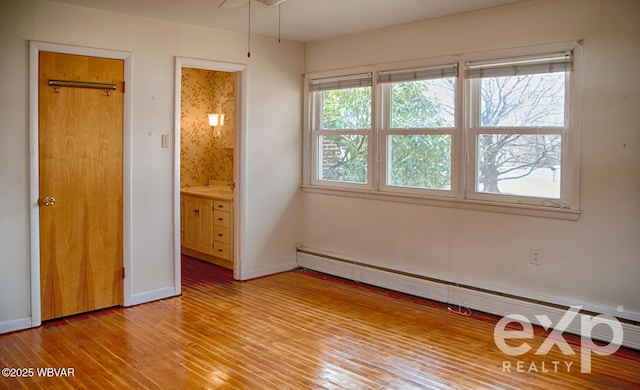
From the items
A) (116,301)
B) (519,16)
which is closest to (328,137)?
(519,16)

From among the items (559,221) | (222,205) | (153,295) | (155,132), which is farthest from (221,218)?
(559,221)

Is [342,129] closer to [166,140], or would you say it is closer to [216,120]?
[166,140]

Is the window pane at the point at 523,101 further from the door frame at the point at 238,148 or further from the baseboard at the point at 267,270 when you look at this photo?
the baseboard at the point at 267,270

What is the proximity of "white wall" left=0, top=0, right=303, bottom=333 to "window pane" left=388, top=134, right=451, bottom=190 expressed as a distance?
130 centimetres

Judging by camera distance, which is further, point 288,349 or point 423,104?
point 423,104

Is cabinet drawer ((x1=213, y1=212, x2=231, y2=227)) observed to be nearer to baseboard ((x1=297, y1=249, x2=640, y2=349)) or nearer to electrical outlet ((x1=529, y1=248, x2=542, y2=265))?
baseboard ((x1=297, y1=249, x2=640, y2=349))

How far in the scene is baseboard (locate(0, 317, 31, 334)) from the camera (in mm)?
3826

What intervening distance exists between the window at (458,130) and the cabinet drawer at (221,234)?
3.82 feet

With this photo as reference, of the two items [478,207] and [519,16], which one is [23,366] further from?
[519,16]

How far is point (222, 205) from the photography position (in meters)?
5.83

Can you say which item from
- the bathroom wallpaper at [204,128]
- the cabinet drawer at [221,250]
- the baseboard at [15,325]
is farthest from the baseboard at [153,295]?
the bathroom wallpaper at [204,128]

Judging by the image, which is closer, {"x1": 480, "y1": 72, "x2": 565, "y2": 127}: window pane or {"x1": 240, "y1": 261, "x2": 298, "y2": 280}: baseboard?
{"x1": 480, "y1": 72, "x2": 565, "y2": 127}: window pane

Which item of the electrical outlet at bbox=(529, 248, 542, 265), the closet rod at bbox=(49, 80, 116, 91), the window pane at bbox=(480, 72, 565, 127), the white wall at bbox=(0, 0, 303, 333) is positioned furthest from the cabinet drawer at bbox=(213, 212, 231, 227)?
the electrical outlet at bbox=(529, 248, 542, 265)

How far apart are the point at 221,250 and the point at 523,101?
3567 mm
